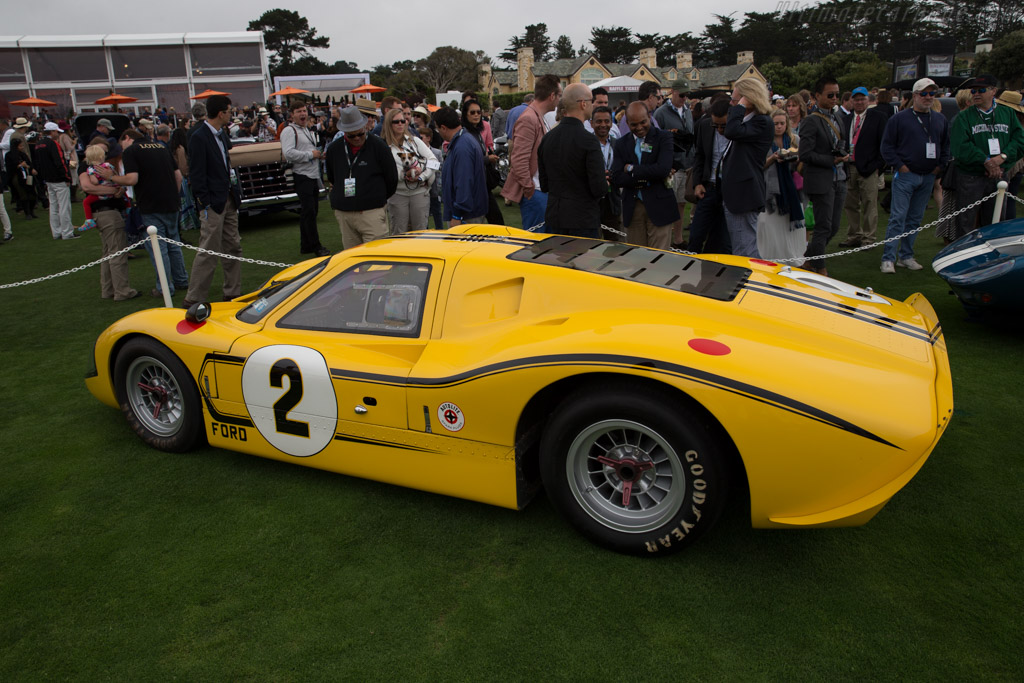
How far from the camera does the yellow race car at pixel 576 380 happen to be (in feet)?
8.44

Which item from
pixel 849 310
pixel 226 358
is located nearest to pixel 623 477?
pixel 849 310

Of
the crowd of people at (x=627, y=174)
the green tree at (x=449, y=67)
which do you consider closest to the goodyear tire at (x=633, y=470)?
the crowd of people at (x=627, y=174)

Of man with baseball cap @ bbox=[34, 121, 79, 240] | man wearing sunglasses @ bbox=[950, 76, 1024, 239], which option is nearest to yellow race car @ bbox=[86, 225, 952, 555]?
man wearing sunglasses @ bbox=[950, 76, 1024, 239]

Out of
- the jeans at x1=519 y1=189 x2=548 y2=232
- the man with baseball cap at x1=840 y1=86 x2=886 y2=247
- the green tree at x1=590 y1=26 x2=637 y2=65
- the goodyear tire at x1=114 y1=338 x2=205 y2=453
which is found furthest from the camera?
the green tree at x1=590 y1=26 x2=637 y2=65

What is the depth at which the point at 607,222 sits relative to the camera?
7.93 metres

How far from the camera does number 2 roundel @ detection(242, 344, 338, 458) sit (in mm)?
3406

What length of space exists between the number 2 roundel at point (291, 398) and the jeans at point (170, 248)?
410 cm

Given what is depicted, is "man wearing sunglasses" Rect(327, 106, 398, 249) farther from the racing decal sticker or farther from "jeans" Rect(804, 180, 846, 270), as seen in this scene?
"jeans" Rect(804, 180, 846, 270)

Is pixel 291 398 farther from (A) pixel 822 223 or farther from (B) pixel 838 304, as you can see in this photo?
(A) pixel 822 223

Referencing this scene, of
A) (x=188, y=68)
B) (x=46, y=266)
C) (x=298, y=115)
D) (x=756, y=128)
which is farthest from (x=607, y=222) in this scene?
(x=188, y=68)

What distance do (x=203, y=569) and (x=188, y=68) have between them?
2662 inches

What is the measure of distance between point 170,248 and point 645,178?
5388 millimetres

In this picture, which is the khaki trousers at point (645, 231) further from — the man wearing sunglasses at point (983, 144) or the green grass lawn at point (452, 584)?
the green grass lawn at point (452, 584)

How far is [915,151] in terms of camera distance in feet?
23.1
